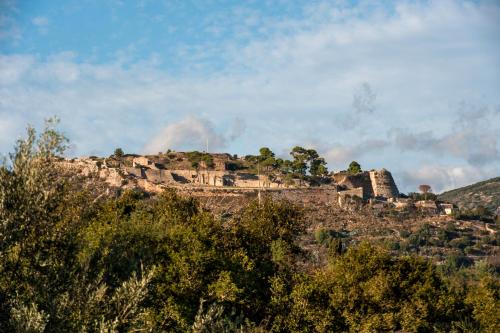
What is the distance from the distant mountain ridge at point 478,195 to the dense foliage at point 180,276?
13973 cm

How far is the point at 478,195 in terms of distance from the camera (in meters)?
184

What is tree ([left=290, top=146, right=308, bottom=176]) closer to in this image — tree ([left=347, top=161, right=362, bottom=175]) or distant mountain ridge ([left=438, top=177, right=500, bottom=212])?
tree ([left=347, top=161, right=362, bottom=175])

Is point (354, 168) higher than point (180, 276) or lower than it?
higher

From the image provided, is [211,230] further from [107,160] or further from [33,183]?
[107,160]

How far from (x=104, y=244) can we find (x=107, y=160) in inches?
3615

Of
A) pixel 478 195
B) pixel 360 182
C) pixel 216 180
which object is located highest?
pixel 478 195

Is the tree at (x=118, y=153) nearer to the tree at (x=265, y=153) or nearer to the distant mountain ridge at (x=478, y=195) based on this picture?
the tree at (x=265, y=153)

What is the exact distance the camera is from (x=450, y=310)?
34.2 meters

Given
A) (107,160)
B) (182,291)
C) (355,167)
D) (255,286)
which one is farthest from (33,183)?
(355,167)

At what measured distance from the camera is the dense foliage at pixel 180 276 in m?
13.2

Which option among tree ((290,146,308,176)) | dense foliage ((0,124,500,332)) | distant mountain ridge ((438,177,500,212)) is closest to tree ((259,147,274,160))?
tree ((290,146,308,176))

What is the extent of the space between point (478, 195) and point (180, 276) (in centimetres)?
16929

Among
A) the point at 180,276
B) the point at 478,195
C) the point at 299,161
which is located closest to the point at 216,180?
the point at 299,161

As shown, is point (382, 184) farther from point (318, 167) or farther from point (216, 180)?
point (216, 180)
